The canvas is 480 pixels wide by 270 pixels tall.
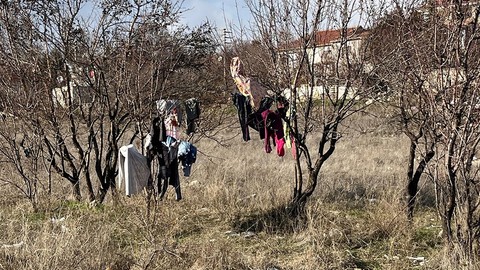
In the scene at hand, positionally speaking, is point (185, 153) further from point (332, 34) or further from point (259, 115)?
point (332, 34)

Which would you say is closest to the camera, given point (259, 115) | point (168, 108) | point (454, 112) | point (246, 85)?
point (454, 112)

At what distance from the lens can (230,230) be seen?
502 centimetres

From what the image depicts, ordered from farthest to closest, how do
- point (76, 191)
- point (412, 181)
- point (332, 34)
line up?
point (76, 191) < point (412, 181) < point (332, 34)

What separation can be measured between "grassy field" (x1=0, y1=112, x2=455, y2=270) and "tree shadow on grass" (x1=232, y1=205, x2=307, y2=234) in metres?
0.01

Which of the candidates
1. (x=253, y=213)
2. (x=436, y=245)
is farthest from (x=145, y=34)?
(x=436, y=245)

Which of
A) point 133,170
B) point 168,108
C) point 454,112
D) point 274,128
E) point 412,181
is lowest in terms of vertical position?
point 412,181

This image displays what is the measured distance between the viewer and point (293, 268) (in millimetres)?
3861

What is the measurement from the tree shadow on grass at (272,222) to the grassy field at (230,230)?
0.04 ft

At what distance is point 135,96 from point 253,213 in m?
1.86

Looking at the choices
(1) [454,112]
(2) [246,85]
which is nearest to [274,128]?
(2) [246,85]

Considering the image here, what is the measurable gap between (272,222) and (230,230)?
44 cm

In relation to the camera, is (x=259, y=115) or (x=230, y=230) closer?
(x=259, y=115)

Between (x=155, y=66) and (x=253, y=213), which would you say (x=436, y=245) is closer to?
(x=253, y=213)

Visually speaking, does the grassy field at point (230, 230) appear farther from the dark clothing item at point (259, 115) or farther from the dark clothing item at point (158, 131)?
the dark clothing item at point (259, 115)
